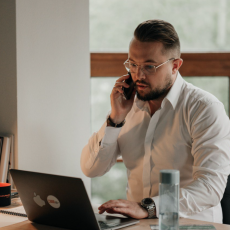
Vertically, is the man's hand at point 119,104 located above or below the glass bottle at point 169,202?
above

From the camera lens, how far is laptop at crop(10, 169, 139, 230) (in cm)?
120

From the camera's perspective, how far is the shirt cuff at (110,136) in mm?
1938

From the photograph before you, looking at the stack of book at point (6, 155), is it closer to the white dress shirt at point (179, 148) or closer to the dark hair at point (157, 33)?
the white dress shirt at point (179, 148)

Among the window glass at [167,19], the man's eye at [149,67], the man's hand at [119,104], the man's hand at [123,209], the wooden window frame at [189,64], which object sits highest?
the window glass at [167,19]

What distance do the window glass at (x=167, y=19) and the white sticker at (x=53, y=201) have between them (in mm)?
2082

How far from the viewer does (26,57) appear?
2.05 m

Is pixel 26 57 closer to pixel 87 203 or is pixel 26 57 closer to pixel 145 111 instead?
pixel 145 111

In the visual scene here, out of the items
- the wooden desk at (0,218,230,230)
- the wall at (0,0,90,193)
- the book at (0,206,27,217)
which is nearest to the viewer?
the wooden desk at (0,218,230,230)

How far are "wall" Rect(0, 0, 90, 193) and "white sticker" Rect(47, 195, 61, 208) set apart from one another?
2.66 ft

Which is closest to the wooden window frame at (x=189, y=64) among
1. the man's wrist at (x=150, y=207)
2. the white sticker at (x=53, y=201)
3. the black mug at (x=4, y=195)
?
the black mug at (x=4, y=195)

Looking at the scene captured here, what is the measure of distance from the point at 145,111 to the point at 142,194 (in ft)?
1.44

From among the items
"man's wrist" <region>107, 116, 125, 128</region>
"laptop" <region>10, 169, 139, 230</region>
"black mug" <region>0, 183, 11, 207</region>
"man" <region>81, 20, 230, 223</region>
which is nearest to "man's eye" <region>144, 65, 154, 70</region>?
"man" <region>81, 20, 230, 223</region>

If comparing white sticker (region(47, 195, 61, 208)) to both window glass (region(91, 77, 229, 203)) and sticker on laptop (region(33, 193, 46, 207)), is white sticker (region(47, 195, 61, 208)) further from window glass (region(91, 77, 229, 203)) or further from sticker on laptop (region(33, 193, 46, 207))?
window glass (region(91, 77, 229, 203))

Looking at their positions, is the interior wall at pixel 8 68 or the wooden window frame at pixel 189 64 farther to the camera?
the wooden window frame at pixel 189 64
